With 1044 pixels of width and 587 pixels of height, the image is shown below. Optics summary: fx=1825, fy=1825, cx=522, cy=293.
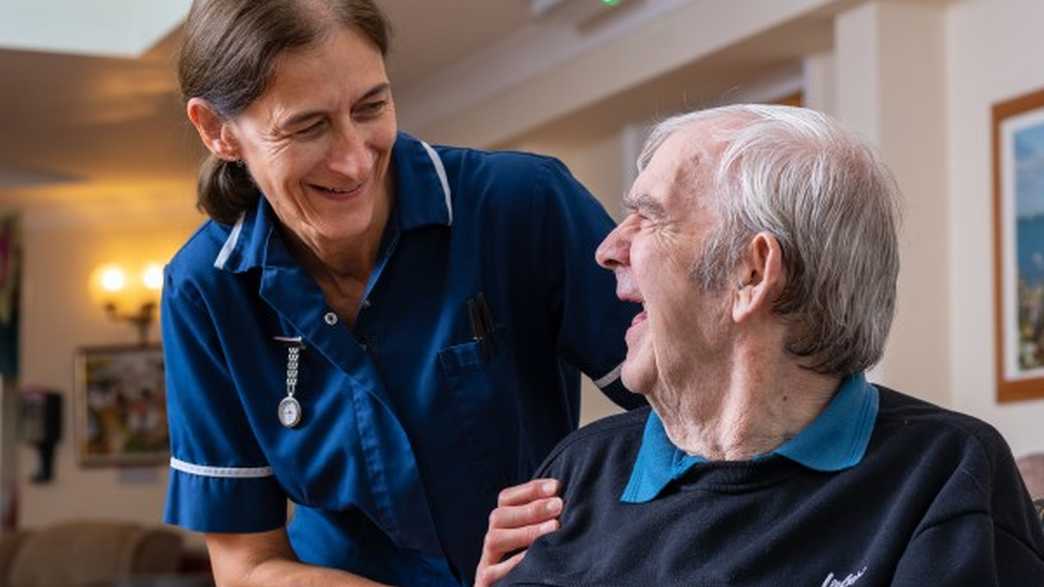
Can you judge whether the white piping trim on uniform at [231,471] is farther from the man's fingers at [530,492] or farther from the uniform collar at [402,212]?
the man's fingers at [530,492]

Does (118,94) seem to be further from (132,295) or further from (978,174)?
(978,174)

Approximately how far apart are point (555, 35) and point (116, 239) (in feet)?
14.8

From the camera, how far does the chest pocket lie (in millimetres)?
2334

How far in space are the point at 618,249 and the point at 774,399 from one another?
24cm

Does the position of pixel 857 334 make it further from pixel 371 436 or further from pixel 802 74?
pixel 802 74

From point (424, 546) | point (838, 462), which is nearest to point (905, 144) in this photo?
point (424, 546)

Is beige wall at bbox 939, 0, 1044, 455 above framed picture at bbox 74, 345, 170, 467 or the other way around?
above

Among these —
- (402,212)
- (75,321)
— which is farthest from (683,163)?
(75,321)

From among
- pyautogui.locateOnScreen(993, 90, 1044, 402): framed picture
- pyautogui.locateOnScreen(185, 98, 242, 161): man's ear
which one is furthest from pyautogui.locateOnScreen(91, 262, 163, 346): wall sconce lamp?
pyautogui.locateOnScreen(185, 98, 242, 161): man's ear

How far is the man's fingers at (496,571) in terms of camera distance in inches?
80.6

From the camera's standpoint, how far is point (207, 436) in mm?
2436

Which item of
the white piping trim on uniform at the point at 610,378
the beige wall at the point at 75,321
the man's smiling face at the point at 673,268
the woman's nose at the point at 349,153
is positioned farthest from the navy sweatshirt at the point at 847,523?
the beige wall at the point at 75,321

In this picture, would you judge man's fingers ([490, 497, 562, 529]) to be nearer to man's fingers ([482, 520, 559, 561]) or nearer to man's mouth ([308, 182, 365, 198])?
man's fingers ([482, 520, 559, 561])

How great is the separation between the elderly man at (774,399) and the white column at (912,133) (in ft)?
13.1
